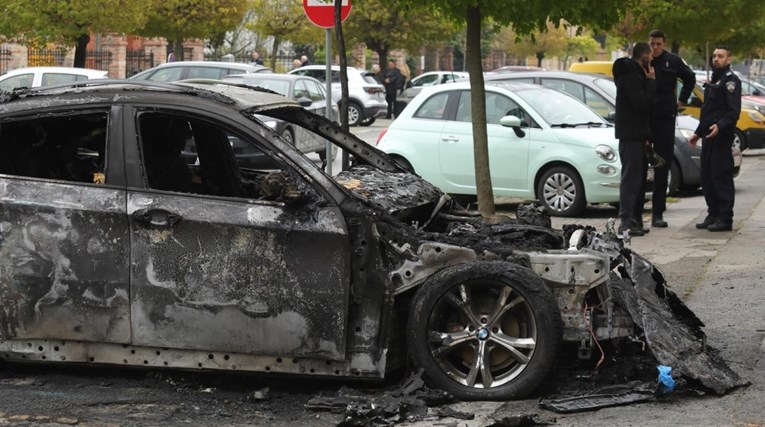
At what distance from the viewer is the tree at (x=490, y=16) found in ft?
41.6

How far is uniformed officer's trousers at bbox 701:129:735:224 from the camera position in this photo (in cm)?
1425

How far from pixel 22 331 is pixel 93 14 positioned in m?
29.4

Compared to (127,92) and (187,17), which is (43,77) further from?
(187,17)

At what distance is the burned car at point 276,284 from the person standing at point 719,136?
7309mm

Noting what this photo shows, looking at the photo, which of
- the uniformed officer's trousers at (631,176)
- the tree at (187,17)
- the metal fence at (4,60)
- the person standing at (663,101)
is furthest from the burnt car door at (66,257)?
the metal fence at (4,60)

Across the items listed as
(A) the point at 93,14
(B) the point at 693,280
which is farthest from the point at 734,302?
(A) the point at 93,14

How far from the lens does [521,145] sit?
1605 centimetres

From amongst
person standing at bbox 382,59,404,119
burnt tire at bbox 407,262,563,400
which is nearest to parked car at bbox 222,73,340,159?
person standing at bbox 382,59,404,119

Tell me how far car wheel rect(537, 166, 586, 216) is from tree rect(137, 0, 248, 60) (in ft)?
94.8

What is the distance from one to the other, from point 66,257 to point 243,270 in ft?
3.13

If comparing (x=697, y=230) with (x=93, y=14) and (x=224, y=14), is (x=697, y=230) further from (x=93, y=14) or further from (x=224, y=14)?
(x=224, y=14)

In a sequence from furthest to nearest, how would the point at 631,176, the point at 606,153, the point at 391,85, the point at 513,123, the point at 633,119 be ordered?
the point at 391,85
the point at 513,123
the point at 606,153
the point at 631,176
the point at 633,119

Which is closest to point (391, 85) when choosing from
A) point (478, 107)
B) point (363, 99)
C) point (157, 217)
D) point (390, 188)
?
point (363, 99)

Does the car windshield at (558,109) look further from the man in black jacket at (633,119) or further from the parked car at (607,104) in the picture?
the man in black jacket at (633,119)
